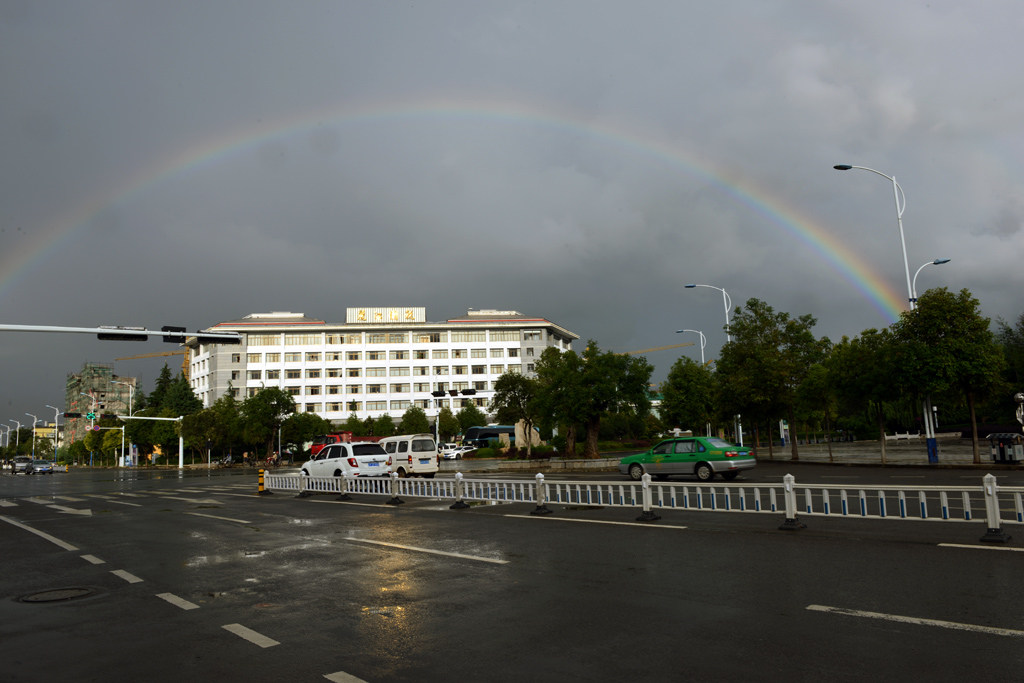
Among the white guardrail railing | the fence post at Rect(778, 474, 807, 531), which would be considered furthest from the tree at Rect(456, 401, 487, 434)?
the fence post at Rect(778, 474, 807, 531)

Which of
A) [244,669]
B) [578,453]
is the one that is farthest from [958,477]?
[578,453]

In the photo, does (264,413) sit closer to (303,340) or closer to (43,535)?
(303,340)

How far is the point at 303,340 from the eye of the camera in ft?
350

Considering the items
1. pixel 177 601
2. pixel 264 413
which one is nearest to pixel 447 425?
pixel 264 413

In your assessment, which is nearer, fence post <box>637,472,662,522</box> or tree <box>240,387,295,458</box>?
fence post <box>637,472,662,522</box>

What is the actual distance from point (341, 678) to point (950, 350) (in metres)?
31.5

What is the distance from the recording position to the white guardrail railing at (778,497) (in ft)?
36.3

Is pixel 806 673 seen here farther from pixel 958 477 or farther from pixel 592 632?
pixel 958 477

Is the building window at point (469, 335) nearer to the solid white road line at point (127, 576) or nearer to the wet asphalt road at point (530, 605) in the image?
the wet asphalt road at point (530, 605)

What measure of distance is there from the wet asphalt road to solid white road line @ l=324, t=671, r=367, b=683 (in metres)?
0.02

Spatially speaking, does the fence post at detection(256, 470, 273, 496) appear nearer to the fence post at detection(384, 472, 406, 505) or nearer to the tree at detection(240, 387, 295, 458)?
the fence post at detection(384, 472, 406, 505)

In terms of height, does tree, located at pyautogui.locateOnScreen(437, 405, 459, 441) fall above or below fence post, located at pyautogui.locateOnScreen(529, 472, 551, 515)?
above

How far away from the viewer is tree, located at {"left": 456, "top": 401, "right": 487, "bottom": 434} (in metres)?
96.7

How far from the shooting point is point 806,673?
15.8 feet
